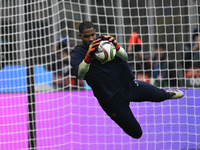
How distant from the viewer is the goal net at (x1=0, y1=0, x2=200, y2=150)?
743cm

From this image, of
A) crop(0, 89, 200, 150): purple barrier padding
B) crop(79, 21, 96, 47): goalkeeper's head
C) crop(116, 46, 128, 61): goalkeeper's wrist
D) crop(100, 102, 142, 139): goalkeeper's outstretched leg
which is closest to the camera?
crop(116, 46, 128, 61): goalkeeper's wrist

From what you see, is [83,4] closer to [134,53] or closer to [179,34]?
[134,53]

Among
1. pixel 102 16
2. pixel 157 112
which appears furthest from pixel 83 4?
pixel 157 112

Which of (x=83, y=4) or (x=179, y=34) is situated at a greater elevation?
(x=83, y=4)

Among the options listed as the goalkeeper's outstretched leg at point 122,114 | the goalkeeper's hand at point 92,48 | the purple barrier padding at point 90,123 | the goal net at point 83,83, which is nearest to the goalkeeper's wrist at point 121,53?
the goalkeeper's hand at point 92,48

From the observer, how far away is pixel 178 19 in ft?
24.7

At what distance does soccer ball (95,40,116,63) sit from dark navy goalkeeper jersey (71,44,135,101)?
0.37m

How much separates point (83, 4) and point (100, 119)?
6.30 ft

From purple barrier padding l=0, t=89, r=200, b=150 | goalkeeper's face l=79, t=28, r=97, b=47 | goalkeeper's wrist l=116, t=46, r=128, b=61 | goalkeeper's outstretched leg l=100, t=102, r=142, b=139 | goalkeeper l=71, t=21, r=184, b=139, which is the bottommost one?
purple barrier padding l=0, t=89, r=200, b=150

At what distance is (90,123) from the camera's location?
301 inches

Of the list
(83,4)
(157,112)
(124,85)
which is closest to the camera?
(124,85)

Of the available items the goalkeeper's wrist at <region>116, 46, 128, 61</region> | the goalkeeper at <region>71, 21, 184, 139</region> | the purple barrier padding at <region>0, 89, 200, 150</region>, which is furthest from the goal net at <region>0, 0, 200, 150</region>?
the goalkeeper's wrist at <region>116, 46, 128, 61</region>

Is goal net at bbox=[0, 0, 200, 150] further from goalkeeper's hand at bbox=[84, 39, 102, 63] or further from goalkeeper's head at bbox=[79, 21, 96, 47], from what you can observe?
goalkeeper's hand at bbox=[84, 39, 102, 63]

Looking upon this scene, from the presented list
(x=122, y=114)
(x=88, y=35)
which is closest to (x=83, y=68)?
(x=88, y=35)
